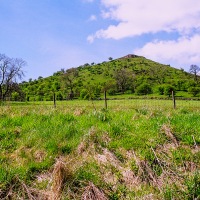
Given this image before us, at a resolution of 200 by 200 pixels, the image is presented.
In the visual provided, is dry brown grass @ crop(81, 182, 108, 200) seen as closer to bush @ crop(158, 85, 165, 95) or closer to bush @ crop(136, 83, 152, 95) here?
bush @ crop(158, 85, 165, 95)

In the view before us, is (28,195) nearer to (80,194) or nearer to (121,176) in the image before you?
(80,194)

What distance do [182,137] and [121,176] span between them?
2.42m

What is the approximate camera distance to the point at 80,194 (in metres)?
5.15

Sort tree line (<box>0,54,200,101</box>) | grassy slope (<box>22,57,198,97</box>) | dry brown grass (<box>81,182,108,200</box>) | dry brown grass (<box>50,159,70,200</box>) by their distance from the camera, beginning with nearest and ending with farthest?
dry brown grass (<box>81,182,108,200</box>) < dry brown grass (<box>50,159,70,200</box>) < tree line (<box>0,54,200,101</box>) < grassy slope (<box>22,57,198,97</box>)

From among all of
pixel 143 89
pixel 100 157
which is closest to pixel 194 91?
pixel 143 89

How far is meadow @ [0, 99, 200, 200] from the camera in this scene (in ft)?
17.1


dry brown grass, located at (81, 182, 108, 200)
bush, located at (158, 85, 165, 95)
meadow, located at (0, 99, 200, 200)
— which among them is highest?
bush, located at (158, 85, 165, 95)

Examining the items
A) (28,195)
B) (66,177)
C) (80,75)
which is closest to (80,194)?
(66,177)

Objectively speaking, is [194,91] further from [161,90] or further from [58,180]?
[58,180]

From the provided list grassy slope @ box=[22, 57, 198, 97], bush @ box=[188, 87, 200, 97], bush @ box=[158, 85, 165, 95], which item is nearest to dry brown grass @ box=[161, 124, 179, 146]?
bush @ box=[158, 85, 165, 95]

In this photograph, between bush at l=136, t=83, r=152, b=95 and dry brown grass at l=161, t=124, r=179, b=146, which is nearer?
dry brown grass at l=161, t=124, r=179, b=146

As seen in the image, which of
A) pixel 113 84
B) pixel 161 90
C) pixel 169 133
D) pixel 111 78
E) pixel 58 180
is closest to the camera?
pixel 58 180

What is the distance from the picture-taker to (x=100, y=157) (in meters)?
6.43

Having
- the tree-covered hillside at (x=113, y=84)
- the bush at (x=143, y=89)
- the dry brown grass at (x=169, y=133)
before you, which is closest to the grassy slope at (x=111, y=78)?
the tree-covered hillside at (x=113, y=84)
